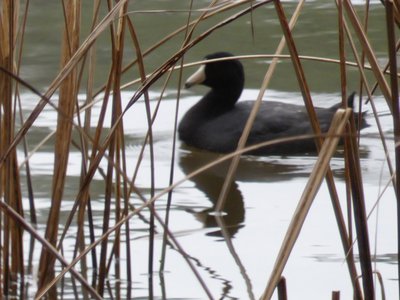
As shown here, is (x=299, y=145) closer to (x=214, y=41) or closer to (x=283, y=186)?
(x=283, y=186)

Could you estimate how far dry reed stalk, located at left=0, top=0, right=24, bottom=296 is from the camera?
9.20ft

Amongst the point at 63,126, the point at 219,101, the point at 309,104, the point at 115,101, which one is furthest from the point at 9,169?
the point at 219,101

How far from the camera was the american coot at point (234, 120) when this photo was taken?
575cm

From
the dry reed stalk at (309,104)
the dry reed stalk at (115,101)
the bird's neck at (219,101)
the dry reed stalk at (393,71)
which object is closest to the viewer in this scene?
the dry reed stalk at (393,71)

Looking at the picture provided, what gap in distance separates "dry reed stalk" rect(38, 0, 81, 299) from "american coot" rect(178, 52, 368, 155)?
9.19ft

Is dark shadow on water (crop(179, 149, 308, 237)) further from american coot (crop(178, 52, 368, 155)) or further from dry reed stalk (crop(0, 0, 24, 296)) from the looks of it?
dry reed stalk (crop(0, 0, 24, 296))

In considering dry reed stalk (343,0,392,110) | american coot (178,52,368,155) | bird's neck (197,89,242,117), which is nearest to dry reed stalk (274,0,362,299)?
dry reed stalk (343,0,392,110)

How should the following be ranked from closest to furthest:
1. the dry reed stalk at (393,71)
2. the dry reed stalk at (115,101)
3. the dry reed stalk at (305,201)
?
1. the dry reed stalk at (305,201)
2. the dry reed stalk at (393,71)
3. the dry reed stalk at (115,101)

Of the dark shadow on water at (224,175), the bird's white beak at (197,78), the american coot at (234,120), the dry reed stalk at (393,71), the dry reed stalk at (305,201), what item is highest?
the bird's white beak at (197,78)

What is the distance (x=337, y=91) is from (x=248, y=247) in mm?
2497

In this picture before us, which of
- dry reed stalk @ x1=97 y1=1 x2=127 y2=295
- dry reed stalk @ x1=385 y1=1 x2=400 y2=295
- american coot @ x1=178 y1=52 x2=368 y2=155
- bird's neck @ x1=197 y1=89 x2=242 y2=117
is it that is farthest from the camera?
bird's neck @ x1=197 y1=89 x2=242 y2=117

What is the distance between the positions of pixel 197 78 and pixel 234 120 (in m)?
0.28

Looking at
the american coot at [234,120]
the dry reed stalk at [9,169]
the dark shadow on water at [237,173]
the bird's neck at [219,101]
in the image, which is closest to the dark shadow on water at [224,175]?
the dark shadow on water at [237,173]

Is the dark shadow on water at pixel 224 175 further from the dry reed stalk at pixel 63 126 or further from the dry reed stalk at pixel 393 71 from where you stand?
the dry reed stalk at pixel 393 71
